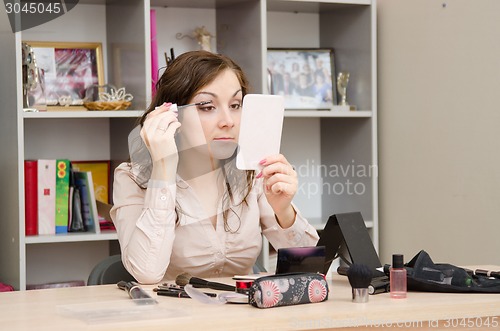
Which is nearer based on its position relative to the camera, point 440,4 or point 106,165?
point 440,4

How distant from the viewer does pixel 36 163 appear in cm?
309

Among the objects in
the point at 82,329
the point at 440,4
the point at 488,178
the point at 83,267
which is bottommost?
the point at 83,267

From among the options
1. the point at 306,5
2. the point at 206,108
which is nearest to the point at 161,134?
the point at 206,108

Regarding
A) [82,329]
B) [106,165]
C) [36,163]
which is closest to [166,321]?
[82,329]

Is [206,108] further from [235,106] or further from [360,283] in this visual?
[360,283]

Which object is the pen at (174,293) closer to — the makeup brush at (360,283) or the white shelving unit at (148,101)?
the makeup brush at (360,283)

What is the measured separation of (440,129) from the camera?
3189 mm

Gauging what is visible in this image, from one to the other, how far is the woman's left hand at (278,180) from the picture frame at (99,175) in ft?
4.41

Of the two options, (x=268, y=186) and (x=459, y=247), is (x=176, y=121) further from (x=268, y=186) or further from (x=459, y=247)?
(x=459, y=247)

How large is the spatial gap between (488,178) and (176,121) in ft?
4.40

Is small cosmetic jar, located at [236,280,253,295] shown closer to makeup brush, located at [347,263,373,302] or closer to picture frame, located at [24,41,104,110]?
makeup brush, located at [347,263,373,302]

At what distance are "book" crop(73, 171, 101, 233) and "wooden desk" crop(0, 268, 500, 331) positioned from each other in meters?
1.37

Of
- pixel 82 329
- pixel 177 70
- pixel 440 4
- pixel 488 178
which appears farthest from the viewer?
pixel 440 4

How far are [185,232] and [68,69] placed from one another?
4.29ft
